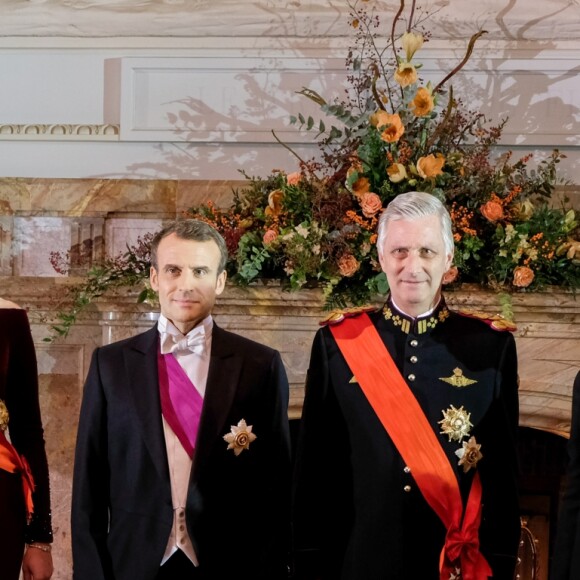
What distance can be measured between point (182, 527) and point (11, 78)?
249cm

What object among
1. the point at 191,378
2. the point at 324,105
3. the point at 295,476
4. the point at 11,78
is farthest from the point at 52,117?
the point at 295,476

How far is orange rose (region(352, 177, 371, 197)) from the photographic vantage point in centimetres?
309

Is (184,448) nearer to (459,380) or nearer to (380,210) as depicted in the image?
(459,380)

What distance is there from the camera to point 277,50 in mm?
3779

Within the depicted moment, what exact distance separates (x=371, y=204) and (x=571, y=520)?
56.4 inches

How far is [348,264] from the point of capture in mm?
3072

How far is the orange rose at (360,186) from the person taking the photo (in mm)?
3090

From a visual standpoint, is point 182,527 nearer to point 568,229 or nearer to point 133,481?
point 133,481

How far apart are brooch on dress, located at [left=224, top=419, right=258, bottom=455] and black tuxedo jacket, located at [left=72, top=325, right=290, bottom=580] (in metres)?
0.01

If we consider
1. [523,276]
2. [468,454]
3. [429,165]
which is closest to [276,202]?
[429,165]

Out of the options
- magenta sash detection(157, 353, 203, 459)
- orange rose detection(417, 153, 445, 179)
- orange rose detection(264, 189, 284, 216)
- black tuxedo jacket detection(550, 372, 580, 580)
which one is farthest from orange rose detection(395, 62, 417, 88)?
black tuxedo jacket detection(550, 372, 580, 580)

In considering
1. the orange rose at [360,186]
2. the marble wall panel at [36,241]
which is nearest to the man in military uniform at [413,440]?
the orange rose at [360,186]

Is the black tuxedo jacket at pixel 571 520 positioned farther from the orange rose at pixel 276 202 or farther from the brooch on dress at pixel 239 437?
the orange rose at pixel 276 202

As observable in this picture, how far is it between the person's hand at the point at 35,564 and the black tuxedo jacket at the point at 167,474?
0.15 metres
